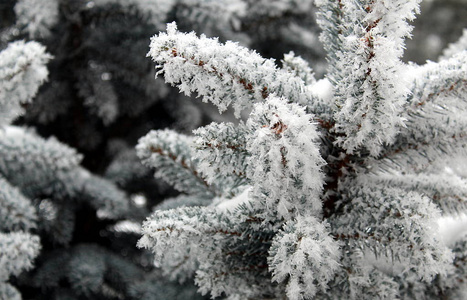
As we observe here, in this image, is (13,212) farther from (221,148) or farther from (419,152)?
(419,152)

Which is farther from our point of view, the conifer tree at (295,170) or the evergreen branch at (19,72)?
the evergreen branch at (19,72)

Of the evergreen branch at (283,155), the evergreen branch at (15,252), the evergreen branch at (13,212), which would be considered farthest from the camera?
the evergreen branch at (13,212)

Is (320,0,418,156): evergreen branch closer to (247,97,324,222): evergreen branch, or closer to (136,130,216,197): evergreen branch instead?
(247,97,324,222): evergreen branch

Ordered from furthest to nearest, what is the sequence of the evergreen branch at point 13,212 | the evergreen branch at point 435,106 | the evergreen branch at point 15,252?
the evergreen branch at point 13,212
the evergreen branch at point 15,252
the evergreen branch at point 435,106

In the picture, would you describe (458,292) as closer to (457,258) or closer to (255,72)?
(457,258)

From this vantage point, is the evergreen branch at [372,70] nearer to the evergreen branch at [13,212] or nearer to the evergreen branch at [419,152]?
the evergreen branch at [419,152]

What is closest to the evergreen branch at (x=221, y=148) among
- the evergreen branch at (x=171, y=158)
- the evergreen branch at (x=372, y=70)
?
the evergreen branch at (x=372, y=70)

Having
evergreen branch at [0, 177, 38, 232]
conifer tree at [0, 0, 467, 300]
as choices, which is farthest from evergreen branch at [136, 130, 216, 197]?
evergreen branch at [0, 177, 38, 232]

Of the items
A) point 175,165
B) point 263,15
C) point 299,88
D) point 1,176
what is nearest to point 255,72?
point 299,88

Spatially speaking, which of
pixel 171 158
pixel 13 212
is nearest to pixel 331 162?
pixel 171 158
